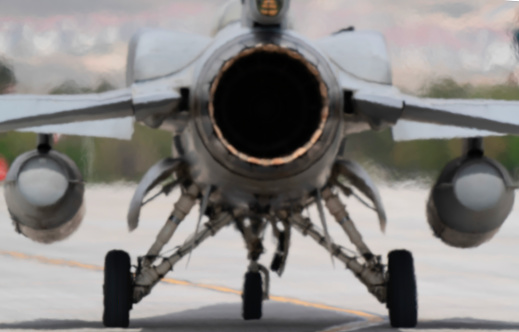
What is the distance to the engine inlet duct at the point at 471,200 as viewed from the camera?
14.5m

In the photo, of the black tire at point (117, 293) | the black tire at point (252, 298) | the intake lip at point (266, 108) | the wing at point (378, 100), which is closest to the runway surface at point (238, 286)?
the black tire at point (252, 298)

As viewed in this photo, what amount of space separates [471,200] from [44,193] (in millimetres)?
4426

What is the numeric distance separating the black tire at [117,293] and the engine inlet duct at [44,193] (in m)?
1.21

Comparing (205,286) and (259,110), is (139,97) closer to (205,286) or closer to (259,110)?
(259,110)

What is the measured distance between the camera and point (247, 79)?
11984mm

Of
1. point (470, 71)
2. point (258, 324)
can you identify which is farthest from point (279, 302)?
point (470, 71)

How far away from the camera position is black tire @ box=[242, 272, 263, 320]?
15867 millimetres

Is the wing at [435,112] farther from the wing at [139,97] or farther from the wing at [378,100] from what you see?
the wing at [139,97]

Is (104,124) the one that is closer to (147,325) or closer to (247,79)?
(147,325)

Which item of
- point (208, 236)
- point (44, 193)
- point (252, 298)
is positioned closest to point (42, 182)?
point (44, 193)

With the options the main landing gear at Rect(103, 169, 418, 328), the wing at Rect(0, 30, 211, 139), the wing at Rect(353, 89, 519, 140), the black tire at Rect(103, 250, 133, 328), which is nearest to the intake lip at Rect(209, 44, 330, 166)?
the wing at Rect(0, 30, 211, 139)

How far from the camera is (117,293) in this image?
1334 cm

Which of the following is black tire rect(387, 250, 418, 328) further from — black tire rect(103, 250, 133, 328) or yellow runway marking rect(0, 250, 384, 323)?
black tire rect(103, 250, 133, 328)

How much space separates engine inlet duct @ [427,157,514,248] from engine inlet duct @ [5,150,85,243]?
152 inches
